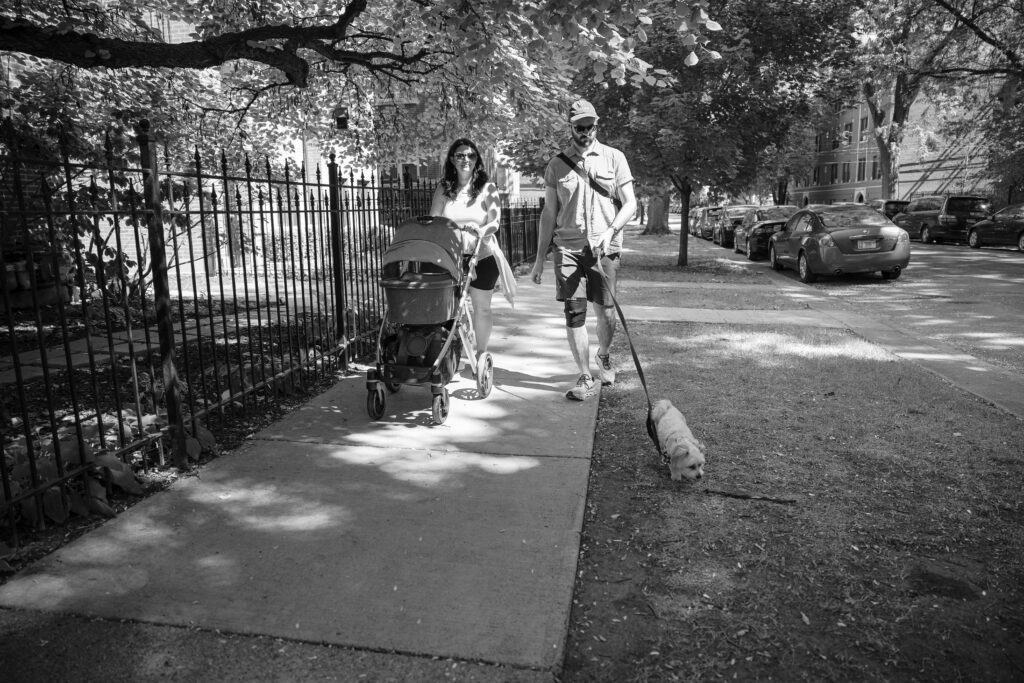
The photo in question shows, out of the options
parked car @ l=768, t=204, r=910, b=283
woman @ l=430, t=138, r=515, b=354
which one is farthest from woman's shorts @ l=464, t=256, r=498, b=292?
parked car @ l=768, t=204, r=910, b=283

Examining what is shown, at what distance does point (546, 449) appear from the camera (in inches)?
183

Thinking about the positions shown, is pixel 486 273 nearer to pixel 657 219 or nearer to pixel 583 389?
pixel 583 389

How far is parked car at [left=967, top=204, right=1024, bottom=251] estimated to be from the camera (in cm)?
2247

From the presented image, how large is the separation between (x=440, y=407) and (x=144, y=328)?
265 cm

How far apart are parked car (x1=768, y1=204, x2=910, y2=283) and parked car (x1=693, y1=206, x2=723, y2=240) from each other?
13871 millimetres

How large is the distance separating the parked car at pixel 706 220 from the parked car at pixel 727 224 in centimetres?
59

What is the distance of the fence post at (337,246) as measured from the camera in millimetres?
6303

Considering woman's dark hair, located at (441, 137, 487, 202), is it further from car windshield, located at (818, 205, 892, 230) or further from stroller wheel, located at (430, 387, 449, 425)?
car windshield, located at (818, 205, 892, 230)

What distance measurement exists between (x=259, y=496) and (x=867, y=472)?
11.3 feet

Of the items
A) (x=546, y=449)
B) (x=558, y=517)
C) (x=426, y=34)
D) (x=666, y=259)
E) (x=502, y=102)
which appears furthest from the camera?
(x=666, y=259)

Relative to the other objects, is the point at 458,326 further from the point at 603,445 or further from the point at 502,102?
the point at 502,102

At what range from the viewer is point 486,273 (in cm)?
589

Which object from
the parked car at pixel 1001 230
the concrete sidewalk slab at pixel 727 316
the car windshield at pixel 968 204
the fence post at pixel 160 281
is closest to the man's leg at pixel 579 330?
the fence post at pixel 160 281

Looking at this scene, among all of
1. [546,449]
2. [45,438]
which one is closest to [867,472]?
[546,449]
